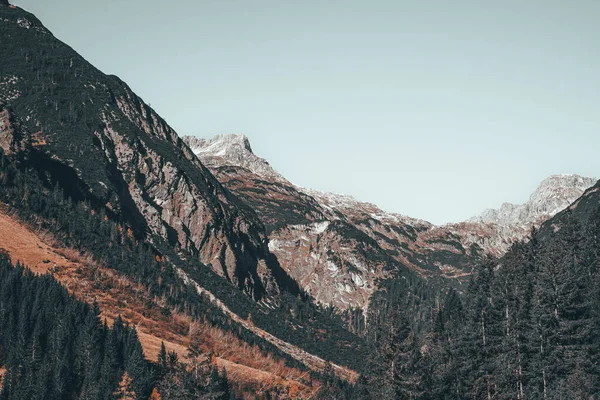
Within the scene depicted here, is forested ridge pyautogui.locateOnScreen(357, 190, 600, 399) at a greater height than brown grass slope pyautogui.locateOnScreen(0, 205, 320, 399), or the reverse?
forested ridge pyautogui.locateOnScreen(357, 190, 600, 399)

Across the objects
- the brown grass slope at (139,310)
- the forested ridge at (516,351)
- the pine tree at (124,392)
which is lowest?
the pine tree at (124,392)

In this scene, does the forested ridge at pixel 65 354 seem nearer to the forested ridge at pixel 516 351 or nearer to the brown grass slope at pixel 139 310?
the brown grass slope at pixel 139 310

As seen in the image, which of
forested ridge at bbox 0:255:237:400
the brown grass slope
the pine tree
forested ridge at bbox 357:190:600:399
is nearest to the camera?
forested ridge at bbox 357:190:600:399

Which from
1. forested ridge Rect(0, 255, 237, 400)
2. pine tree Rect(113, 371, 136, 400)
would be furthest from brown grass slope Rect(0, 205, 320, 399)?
pine tree Rect(113, 371, 136, 400)

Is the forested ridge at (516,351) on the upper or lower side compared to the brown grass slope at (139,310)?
upper

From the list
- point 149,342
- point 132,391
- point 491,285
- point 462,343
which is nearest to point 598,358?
point 462,343

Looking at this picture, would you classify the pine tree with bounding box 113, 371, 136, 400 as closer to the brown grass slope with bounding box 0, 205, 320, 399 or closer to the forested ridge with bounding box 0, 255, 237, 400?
the forested ridge with bounding box 0, 255, 237, 400

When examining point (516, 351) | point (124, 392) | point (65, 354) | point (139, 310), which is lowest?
point (124, 392)

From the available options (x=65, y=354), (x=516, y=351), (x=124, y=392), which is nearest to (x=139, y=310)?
(x=65, y=354)

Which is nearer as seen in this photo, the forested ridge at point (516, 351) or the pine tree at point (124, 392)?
the forested ridge at point (516, 351)

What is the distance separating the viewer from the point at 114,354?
346 ft

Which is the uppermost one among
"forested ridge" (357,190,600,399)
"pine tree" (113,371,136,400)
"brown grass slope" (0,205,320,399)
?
"forested ridge" (357,190,600,399)

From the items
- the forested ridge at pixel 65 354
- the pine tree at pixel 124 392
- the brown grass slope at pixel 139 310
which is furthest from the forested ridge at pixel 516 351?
the pine tree at pixel 124 392

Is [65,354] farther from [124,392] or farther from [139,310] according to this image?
[139,310]
